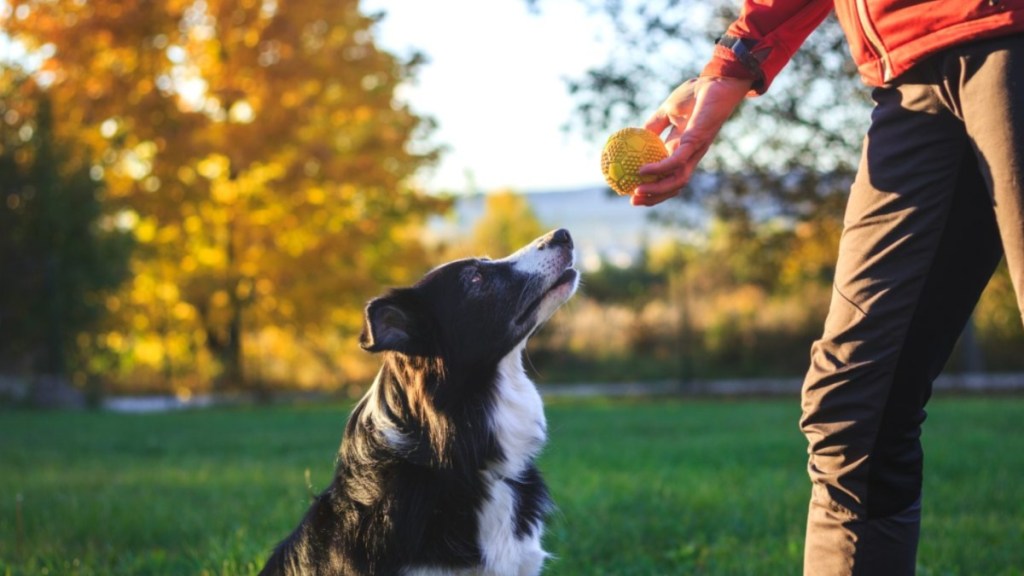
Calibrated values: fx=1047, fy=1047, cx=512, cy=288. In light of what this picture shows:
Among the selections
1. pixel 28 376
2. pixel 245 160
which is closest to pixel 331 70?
pixel 245 160

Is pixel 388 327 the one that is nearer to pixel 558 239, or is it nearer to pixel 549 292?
pixel 549 292

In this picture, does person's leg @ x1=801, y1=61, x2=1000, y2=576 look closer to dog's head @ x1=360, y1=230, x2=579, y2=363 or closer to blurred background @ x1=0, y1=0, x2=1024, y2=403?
dog's head @ x1=360, y1=230, x2=579, y2=363

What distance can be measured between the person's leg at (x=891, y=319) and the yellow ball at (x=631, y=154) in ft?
2.38

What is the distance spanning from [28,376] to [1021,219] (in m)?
17.5

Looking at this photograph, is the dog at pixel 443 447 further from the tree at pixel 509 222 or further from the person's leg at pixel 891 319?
the tree at pixel 509 222

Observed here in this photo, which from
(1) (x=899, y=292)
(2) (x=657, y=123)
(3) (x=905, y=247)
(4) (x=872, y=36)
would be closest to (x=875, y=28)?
(4) (x=872, y=36)

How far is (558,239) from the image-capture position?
401 cm

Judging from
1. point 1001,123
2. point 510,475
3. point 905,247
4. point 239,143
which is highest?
point 239,143

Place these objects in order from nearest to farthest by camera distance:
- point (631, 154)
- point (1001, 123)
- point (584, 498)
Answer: point (1001, 123) < point (631, 154) < point (584, 498)

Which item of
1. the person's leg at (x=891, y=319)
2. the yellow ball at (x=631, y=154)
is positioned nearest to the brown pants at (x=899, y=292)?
the person's leg at (x=891, y=319)

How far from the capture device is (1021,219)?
2.17 meters

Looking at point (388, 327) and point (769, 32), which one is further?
point (388, 327)

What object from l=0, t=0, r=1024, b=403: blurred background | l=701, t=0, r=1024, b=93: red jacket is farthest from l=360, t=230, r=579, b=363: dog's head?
l=0, t=0, r=1024, b=403: blurred background

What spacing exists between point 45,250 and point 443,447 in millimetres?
15776
